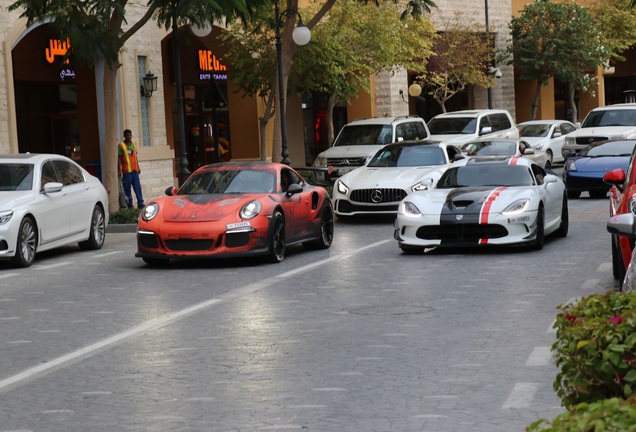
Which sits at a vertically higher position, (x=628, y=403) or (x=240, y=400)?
(x=628, y=403)

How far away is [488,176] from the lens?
1784 cm

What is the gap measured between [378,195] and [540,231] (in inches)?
237

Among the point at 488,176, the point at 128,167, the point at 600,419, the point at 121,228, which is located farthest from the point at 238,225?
the point at 600,419

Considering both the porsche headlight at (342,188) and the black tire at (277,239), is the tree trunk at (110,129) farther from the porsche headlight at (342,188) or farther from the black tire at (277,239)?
the black tire at (277,239)

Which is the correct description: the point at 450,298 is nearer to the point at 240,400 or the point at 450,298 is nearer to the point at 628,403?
the point at 240,400

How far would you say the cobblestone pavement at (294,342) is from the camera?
7426 mm

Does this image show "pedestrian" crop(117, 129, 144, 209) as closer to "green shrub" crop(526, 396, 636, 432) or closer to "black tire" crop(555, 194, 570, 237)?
"black tire" crop(555, 194, 570, 237)

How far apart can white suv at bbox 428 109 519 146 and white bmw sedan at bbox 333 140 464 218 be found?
9611 millimetres

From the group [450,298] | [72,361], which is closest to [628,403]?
[72,361]

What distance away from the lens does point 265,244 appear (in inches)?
640

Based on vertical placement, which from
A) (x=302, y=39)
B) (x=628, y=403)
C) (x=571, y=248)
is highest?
(x=302, y=39)

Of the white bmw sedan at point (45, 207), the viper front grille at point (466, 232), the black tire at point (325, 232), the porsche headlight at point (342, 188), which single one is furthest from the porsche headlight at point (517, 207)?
the porsche headlight at point (342, 188)

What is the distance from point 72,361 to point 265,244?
688 cm

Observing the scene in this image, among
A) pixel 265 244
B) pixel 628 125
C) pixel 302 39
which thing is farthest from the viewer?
pixel 628 125
